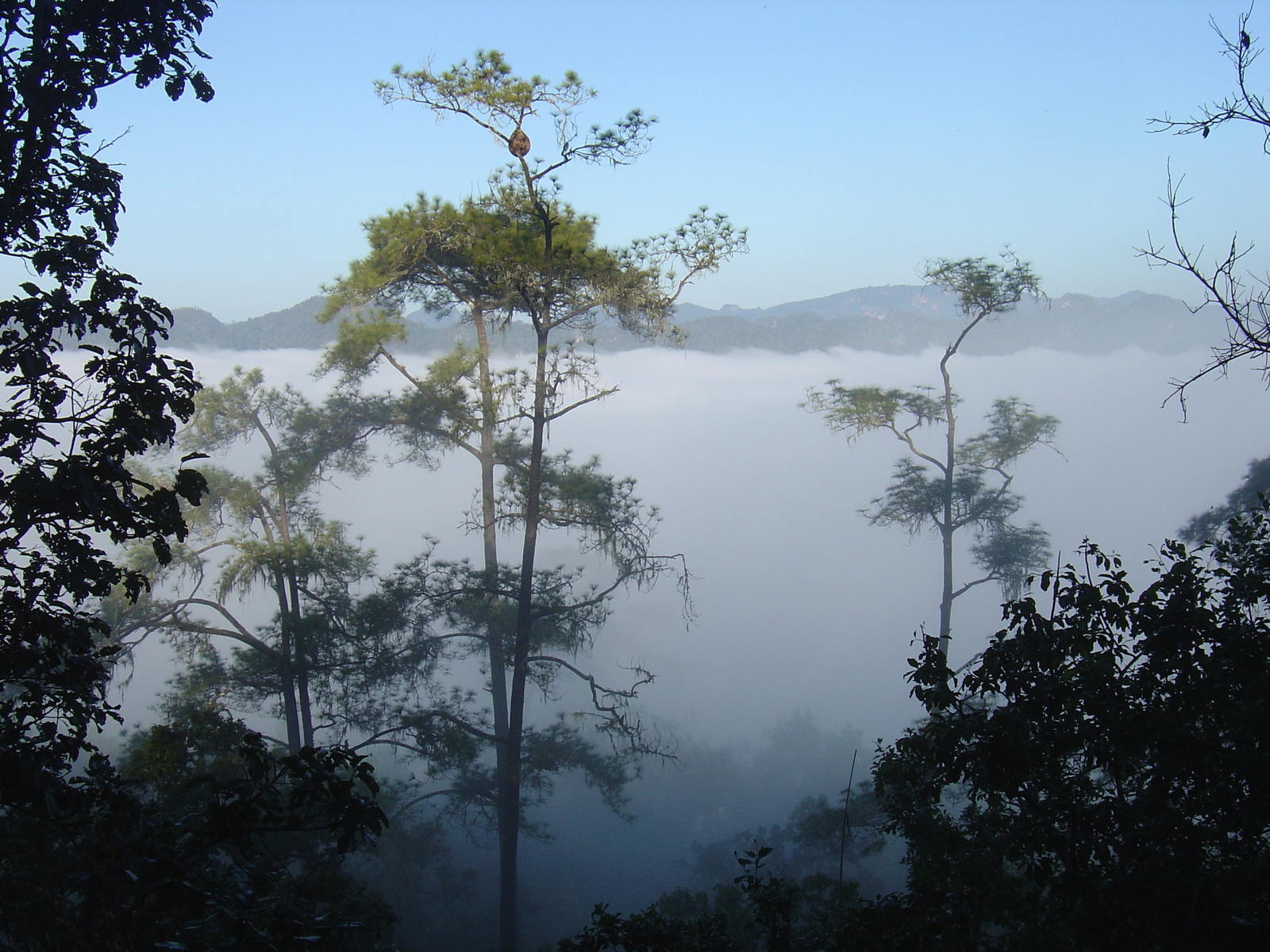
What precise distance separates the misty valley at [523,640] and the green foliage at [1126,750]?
3 centimetres

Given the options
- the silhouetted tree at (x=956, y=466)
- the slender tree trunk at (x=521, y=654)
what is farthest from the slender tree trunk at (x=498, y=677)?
the silhouetted tree at (x=956, y=466)

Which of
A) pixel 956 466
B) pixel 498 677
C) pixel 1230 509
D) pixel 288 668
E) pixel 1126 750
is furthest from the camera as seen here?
pixel 956 466

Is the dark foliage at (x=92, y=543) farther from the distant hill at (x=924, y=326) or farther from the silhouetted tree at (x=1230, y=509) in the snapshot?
the distant hill at (x=924, y=326)

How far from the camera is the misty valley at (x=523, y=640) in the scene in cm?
354

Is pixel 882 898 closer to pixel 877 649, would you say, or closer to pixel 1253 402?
pixel 877 649

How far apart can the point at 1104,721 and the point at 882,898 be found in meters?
1.58

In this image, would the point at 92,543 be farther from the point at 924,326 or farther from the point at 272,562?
the point at 924,326

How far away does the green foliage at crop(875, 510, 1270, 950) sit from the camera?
3.82 metres

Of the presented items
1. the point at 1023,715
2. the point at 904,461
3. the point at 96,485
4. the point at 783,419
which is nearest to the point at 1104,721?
the point at 1023,715

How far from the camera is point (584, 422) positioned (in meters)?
46.3

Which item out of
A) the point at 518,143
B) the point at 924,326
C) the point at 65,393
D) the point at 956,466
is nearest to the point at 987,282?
the point at 956,466

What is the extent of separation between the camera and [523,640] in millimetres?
12352

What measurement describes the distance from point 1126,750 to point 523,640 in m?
9.10

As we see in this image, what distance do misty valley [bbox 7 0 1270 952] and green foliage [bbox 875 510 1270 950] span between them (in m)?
0.03
